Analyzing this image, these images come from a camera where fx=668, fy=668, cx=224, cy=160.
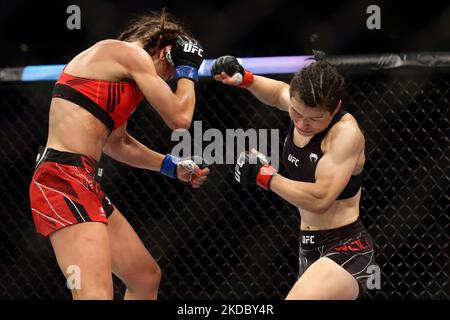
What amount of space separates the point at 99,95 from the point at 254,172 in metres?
0.54

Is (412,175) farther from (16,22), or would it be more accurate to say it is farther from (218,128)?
(16,22)

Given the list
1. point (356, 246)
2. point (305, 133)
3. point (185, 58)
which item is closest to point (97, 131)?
point (185, 58)

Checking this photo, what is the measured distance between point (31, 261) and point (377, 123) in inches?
70.2

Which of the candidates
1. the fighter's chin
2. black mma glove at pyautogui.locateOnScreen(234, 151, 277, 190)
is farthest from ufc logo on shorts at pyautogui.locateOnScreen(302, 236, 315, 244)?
the fighter's chin

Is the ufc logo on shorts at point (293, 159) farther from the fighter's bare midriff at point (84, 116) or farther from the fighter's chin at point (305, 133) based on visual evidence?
the fighter's bare midriff at point (84, 116)

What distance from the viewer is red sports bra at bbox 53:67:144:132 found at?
2002 mm

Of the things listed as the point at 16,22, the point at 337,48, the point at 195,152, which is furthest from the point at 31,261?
the point at 337,48

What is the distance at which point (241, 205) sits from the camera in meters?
3.16

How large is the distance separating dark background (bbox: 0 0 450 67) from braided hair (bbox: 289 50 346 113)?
1130 mm

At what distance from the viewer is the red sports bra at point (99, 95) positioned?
6.57ft

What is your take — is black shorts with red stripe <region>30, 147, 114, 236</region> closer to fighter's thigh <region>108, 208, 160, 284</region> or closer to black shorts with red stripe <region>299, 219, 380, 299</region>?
fighter's thigh <region>108, 208, 160, 284</region>

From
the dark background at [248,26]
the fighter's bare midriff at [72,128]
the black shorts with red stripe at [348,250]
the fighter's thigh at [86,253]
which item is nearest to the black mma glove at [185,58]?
the fighter's bare midriff at [72,128]

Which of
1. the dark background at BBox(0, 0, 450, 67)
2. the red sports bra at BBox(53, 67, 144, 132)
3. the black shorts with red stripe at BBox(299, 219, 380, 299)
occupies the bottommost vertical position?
the black shorts with red stripe at BBox(299, 219, 380, 299)

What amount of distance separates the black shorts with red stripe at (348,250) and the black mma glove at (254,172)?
0.83ft
